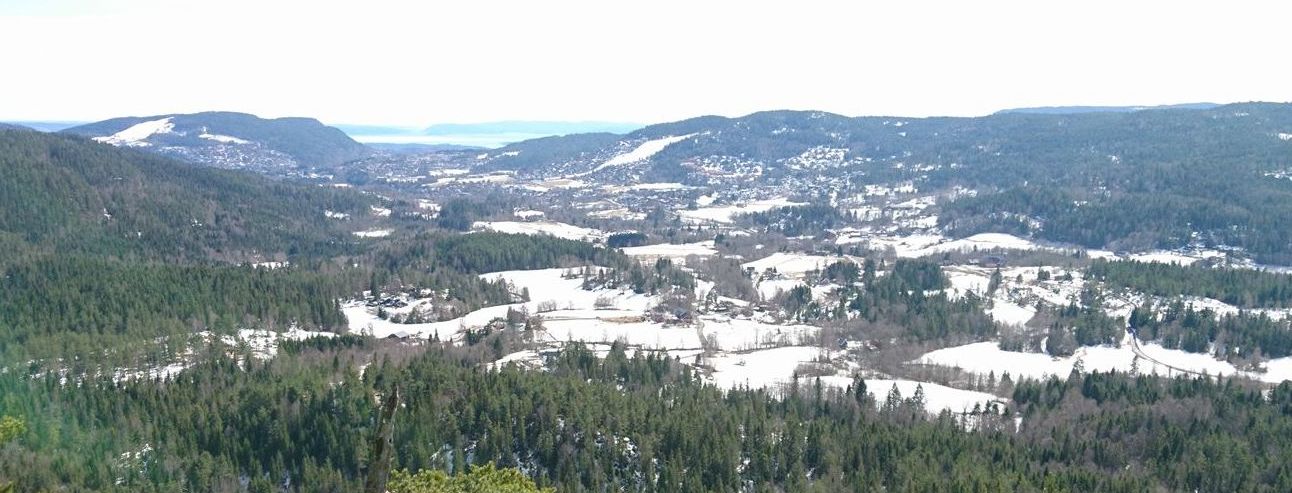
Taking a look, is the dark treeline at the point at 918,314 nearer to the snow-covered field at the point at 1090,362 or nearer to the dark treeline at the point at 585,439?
the snow-covered field at the point at 1090,362

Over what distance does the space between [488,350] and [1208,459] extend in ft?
313

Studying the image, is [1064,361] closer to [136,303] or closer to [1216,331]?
[1216,331]

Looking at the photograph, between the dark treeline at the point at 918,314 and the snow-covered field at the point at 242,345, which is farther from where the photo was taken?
the dark treeline at the point at 918,314

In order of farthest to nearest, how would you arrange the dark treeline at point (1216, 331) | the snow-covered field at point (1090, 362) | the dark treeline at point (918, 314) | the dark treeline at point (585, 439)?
the dark treeline at point (918, 314) → the dark treeline at point (1216, 331) → the snow-covered field at point (1090, 362) → the dark treeline at point (585, 439)

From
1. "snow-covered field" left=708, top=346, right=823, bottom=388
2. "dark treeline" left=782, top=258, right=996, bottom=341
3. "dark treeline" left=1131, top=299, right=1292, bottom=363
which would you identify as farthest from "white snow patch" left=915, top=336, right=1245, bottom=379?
"snow-covered field" left=708, top=346, right=823, bottom=388

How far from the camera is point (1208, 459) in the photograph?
100500 millimetres

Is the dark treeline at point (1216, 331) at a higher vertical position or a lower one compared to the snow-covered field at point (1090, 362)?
higher

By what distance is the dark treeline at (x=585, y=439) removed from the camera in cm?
9481

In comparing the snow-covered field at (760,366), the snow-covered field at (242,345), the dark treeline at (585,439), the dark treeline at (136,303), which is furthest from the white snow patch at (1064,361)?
the dark treeline at (136,303)

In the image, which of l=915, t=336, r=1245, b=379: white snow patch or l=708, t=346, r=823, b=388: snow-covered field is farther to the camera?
l=915, t=336, r=1245, b=379: white snow patch

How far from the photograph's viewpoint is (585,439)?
10212 cm

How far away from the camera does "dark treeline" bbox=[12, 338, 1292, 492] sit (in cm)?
9481

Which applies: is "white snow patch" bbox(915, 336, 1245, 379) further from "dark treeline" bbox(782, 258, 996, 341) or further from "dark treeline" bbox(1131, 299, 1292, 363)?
"dark treeline" bbox(782, 258, 996, 341)

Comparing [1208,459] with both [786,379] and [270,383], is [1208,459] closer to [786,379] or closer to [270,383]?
[786,379]
